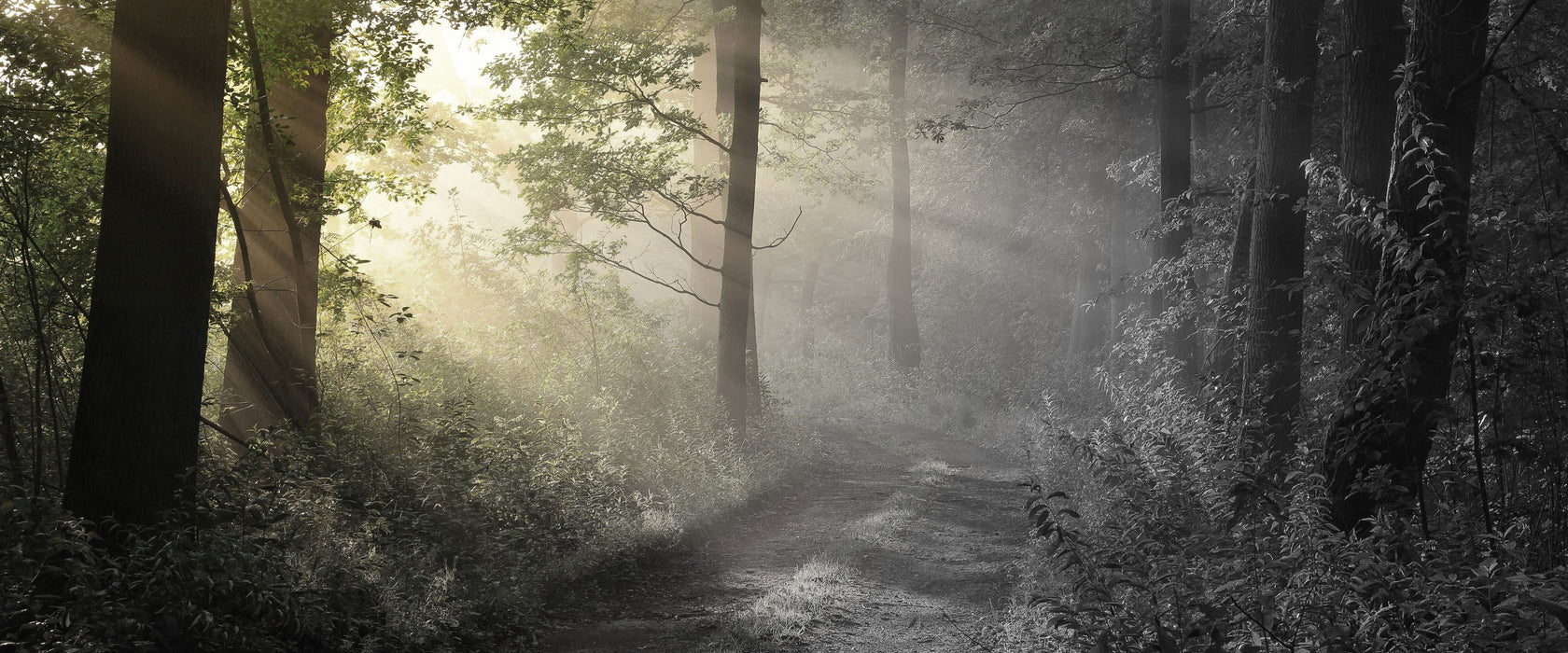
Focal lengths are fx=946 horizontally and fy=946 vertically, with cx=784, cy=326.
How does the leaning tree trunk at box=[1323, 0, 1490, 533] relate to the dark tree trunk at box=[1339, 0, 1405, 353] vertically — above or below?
below

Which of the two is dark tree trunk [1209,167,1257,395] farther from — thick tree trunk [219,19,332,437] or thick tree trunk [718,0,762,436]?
thick tree trunk [219,19,332,437]

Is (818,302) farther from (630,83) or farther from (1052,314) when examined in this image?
Result: (630,83)

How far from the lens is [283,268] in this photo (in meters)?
9.80

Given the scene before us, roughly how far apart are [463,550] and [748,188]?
9.16 metres

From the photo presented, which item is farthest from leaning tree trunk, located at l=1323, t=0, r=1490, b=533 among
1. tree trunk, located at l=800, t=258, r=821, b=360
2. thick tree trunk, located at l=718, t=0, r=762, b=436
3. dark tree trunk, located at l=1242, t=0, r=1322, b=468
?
tree trunk, located at l=800, t=258, r=821, b=360

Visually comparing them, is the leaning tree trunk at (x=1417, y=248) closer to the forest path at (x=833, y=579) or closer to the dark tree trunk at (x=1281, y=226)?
the forest path at (x=833, y=579)

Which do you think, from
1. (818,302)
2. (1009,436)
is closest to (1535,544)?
(1009,436)

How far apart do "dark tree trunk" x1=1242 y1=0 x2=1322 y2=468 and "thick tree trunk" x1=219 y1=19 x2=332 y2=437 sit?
32.4ft

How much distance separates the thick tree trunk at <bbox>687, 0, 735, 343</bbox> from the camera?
1886 centimetres

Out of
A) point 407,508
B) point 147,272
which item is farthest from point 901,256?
point 147,272

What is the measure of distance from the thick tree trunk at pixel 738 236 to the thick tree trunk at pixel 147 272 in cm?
1013

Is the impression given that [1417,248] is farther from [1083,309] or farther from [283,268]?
[1083,309]

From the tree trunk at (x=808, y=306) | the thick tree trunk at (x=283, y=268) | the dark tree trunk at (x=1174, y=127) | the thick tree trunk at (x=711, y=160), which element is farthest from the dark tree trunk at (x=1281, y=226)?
the tree trunk at (x=808, y=306)

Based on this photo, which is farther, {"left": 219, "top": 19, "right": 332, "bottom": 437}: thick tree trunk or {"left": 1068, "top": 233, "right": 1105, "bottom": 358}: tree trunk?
{"left": 1068, "top": 233, "right": 1105, "bottom": 358}: tree trunk
